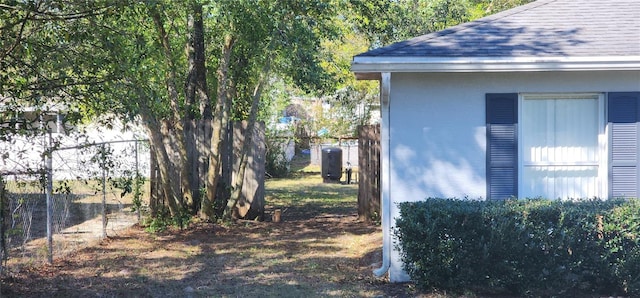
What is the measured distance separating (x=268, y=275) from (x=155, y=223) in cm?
393

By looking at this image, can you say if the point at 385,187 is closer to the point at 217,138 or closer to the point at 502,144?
the point at 502,144

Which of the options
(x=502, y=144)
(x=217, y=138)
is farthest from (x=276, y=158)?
(x=502, y=144)

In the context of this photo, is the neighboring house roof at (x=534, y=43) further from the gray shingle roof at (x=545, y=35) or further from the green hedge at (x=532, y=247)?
the green hedge at (x=532, y=247)

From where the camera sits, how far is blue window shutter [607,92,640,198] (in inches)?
273

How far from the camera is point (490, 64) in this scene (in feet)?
22.1

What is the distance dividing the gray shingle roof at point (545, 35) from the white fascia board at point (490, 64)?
143 mm

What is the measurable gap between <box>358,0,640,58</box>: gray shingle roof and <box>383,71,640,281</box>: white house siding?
0.31 metres

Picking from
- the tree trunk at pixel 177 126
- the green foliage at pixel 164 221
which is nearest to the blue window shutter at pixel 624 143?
the tree trunk at pixel 177 126

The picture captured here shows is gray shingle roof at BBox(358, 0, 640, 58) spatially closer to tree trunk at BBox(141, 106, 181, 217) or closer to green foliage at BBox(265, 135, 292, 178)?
tree trunk at BBox(141, 106, 181, 217)

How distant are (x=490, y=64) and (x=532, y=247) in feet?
6.76

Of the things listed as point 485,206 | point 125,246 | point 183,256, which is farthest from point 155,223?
point 485,206

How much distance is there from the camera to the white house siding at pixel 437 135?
714 cm

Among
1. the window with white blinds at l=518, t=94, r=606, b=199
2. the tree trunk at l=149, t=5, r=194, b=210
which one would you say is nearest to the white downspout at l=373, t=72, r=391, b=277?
the window with white blinds at l=518, t=94, r=606, b=199

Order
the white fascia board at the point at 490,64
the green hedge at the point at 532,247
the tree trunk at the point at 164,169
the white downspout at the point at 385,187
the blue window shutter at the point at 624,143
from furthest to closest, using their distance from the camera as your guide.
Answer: the tree trunk at the point at 164,169 → the white downspout at the point at 385,187 → the blue window shutter at the point at 624,143 → the white fascia board at the point at 490,64 → the green hedge at the point at 532,247
